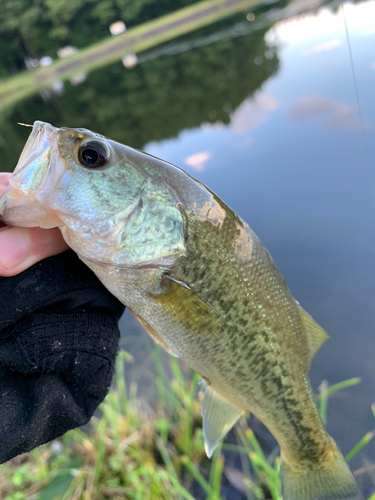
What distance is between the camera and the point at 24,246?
1523 millimetres

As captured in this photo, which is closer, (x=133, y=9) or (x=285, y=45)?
(x=285, y=45)

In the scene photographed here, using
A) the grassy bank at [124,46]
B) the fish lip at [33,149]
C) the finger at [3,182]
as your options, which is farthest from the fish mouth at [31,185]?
the grassy bank at [124,46]

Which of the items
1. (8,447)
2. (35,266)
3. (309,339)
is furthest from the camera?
(309,339)

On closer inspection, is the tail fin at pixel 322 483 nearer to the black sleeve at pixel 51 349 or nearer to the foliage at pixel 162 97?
the black sleeve at pixel 51 349

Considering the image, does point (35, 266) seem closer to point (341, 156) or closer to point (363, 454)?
point (363, 454)

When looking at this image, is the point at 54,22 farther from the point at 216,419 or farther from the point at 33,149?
the point at 216,419

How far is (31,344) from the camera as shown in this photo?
1.56 metres

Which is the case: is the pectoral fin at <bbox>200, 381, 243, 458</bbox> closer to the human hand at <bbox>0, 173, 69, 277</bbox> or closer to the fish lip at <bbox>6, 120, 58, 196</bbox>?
the human hand at <bbox>0, 173, 69, 277</bbox>

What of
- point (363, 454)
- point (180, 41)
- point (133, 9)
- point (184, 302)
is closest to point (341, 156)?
point (363, 454)

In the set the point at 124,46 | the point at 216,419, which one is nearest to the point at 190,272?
the point at 216,419

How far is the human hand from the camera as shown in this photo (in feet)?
4.84

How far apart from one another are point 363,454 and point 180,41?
3269cm

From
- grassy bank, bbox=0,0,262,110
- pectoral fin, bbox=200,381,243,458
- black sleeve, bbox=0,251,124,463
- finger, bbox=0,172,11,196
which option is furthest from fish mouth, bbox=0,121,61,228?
grassy bank, bbox=0,0,262,110

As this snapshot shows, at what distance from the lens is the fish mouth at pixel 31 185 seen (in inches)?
55.8
